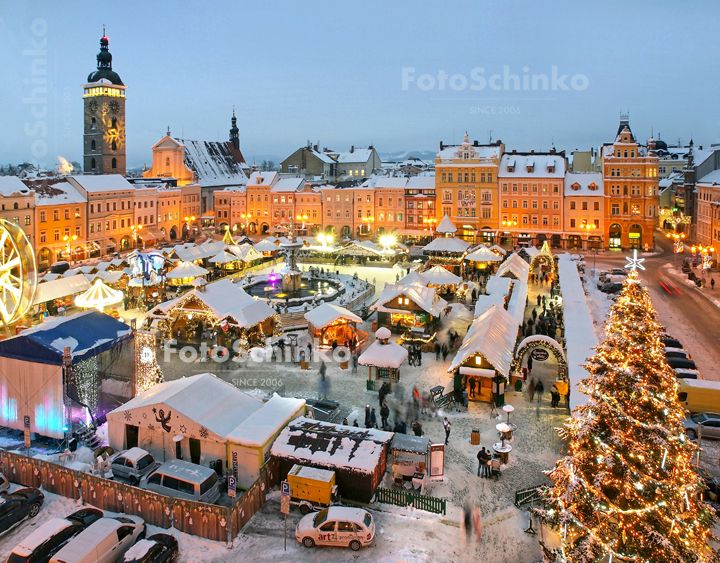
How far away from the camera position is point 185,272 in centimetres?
3753

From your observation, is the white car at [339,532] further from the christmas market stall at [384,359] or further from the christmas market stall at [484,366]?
the christmas market stall at [384,359]

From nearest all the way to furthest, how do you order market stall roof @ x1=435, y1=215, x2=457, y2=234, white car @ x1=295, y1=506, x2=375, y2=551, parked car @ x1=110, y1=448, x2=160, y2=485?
white car @ x1=295, y1=506, x2=375, y2=551 → parked car @ x1=110, y1=448, x2=160, y2=485 → market stall roof @ x1=435, y1=215, x2=457, y2=234

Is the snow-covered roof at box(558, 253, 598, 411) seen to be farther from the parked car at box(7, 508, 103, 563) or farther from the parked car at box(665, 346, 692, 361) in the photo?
the parked car at box(7, 508, 103, 563)

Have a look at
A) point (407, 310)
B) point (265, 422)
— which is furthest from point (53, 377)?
point (407, 310)

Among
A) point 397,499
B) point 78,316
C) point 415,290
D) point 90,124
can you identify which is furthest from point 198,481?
point 90,124

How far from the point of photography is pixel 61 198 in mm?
48781

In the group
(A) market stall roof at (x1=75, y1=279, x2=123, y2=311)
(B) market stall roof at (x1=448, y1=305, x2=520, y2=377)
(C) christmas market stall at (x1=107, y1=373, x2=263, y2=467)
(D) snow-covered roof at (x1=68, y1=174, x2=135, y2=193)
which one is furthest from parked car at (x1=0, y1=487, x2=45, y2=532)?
(D) snow-covered roof at (x1=68, y1=174, x2=135, y2=193)

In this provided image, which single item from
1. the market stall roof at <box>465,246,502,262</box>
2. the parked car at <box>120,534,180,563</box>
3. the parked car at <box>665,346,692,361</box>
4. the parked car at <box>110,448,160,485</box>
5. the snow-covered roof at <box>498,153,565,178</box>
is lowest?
the parked car at <box>120,534,180,563</box>

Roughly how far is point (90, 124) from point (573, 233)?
57074mm

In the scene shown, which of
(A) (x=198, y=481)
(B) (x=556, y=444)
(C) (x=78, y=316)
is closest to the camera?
(A) (x=198, y=481)

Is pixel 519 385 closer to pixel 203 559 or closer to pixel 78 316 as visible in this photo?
pixel 203 559

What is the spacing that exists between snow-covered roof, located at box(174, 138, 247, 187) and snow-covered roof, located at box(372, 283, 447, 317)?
5210 centimetres

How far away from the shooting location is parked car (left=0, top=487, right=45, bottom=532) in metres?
12.2

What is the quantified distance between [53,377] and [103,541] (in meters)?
6.65
